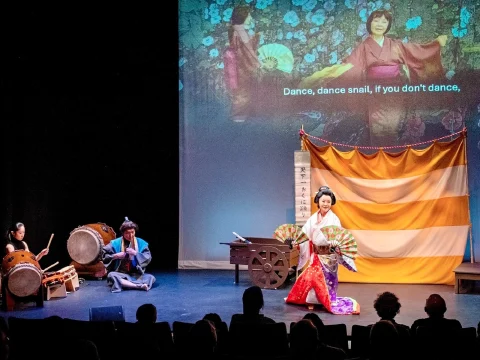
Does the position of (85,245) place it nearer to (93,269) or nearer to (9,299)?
(93,269)

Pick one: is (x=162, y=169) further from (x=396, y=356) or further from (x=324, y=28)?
(x=396, y=356)

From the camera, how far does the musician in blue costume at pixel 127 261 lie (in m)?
8.70

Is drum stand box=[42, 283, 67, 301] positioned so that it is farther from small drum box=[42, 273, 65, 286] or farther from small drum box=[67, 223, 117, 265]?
small drum box=[67, 223, 117, 265]

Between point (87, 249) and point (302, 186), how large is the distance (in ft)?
9.98

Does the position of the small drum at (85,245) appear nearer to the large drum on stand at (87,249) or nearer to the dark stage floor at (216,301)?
the large drum on stand at (87,249)

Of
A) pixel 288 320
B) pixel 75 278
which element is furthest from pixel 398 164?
pixel 75 278

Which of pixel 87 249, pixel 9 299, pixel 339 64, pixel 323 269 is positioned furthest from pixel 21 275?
pixel 339 64

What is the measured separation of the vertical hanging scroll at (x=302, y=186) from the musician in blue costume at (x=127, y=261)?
6.72 ft

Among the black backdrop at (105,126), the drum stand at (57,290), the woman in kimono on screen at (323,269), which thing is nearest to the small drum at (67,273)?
the drum stand at (57,290)

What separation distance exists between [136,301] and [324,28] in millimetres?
4820

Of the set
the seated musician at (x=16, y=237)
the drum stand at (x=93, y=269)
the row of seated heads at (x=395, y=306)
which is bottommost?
the drum stand at (x=93, y=269)

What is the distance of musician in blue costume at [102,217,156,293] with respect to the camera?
8.70m

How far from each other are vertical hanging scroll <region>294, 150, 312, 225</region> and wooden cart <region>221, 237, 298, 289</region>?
1.73 ft

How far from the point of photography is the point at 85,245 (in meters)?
9.52
